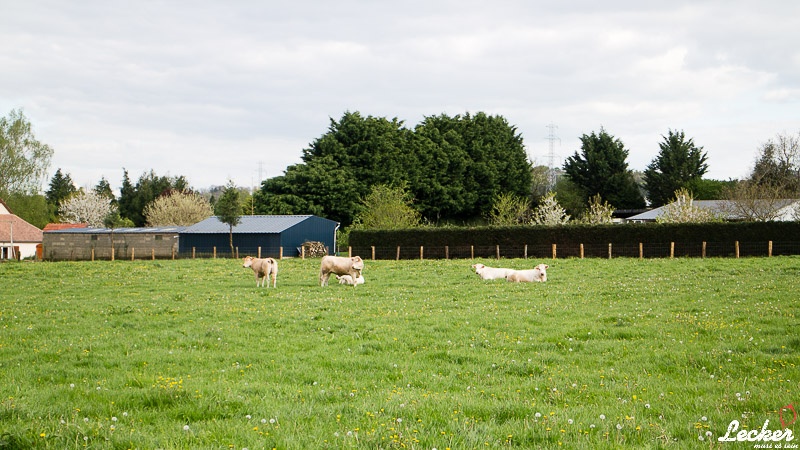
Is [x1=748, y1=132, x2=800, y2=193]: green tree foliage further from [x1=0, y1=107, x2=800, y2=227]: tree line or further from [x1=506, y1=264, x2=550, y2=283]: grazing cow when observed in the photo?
[x1=506, y1=264, x2=550, y2=283]: grazing cow

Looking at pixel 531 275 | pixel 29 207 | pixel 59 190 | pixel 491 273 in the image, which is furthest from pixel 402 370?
pixel 59 190

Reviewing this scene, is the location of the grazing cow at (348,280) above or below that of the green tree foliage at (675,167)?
below

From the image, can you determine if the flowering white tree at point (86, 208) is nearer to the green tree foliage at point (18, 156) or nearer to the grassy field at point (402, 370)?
the green tree foliage at point (18, 156)

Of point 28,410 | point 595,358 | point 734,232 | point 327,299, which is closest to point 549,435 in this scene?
point 595,358

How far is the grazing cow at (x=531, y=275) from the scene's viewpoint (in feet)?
83.6

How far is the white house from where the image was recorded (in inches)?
2874

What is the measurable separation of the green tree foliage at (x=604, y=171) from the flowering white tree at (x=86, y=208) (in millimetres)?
73652

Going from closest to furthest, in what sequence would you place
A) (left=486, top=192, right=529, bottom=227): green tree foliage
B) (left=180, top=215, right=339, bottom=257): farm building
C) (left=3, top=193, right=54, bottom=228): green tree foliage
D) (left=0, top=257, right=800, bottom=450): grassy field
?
(left=0, top=257, right=800, bottom=450): grassy field, (left=180, top=215, right=339, bottom=257): farm building, (left=486, top=192, right=529, bottom=227): green tree foliage, (left=3, top=193, right=54, bottom=228): green tree foliage

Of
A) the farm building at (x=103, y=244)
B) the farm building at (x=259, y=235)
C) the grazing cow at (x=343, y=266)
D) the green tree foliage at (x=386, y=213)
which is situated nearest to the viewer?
the grazing cow at (x=343, y=266)

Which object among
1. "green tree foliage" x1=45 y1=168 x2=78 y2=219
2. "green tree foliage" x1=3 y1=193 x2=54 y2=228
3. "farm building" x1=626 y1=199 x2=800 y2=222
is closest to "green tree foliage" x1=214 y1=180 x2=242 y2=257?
"farm building" x1=626 y1=199 x2=800 y2=222

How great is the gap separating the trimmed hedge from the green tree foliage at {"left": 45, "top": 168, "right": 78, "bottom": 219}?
85.3 m

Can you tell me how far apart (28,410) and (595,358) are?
25.2 ft

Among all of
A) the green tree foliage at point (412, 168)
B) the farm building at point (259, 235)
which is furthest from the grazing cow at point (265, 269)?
the green tree foliage at point (412, 168)

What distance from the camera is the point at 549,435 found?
20.8ft
